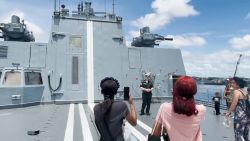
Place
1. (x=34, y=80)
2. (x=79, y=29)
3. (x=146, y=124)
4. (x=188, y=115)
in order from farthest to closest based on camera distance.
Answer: (x=79, y=29)
(x=34, y=80)
(x=146, y=124)
(x=188, y=115)

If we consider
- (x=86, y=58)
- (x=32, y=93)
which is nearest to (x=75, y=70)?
(x=86, y=58)

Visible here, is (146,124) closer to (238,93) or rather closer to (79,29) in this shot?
(238,93)

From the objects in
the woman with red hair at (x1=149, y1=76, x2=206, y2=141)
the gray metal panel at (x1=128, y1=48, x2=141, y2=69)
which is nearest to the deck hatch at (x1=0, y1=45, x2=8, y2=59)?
the gray metal panel at (x1=128, y1=48, x2=141, y2=69)

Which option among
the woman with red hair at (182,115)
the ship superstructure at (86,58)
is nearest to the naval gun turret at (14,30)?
the ship superstructure at (86,58)

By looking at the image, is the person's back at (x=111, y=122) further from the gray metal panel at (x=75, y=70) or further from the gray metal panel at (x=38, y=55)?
the gray metal panel at (x=38, y=55)

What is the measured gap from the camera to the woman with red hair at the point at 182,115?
7.29 ft

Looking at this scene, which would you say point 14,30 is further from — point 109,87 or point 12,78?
point 109,87

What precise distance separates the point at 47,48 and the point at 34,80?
221 cm

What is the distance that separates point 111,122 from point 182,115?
0.75 m

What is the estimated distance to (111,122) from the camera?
273 centimetres

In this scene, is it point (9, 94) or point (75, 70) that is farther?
point (75, 70)

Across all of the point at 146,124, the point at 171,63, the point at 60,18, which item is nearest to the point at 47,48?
the point at 60,18

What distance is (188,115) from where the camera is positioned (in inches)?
88.1

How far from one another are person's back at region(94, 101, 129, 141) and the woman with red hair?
21.1 inches
